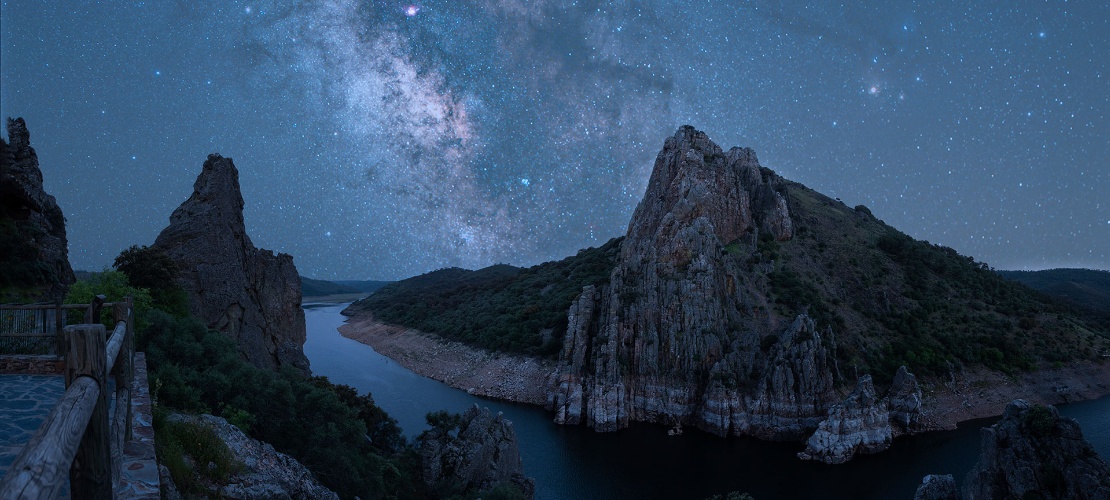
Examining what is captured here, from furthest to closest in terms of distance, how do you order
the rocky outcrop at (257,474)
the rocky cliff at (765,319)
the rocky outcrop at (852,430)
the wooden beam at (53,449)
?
the rocky cliff at (765,319) < the rocky outcrop at (852,430) < the rocky outcrop at (257,474) < the wooden beam at (53,449)

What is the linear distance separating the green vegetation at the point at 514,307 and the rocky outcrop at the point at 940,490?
141ft

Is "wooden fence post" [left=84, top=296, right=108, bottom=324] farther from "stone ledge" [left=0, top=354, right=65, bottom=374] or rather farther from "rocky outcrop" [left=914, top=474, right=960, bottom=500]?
"rocky outcrop" [left=914, top=474, right=960, bottom=500]

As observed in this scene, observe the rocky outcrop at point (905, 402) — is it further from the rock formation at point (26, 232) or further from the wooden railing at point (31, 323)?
the rock formation at point (26, 232)

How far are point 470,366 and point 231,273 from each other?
40.7 meters

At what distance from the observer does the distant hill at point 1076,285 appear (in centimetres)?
9797

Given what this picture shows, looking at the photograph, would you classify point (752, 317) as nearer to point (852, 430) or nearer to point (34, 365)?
point (852, 430)

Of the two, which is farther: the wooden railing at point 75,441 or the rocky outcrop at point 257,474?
the rocky outcrop at point 257,474

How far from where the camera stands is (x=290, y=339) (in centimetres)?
3831

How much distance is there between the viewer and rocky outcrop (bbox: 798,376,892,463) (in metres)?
41.2

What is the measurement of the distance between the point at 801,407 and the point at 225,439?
152ft

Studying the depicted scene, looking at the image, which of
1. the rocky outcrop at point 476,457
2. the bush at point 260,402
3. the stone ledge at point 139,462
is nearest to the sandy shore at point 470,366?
the rocky outcrop at point 476,457

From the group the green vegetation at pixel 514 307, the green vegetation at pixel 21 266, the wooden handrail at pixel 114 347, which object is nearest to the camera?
the wooden handrail at pixel 114 347

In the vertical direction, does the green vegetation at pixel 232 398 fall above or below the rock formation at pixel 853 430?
above

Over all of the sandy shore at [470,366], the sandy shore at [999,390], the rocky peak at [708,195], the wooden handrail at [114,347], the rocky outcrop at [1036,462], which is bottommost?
the sandy shore at [999,390]
